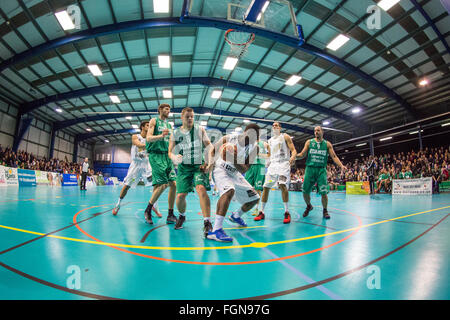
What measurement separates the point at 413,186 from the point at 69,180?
27.2m

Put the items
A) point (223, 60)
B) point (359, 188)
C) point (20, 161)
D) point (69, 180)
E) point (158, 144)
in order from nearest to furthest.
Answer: point (158, 144), point (223, 60), point (359, 188), point (20, 161), point (69, 180)

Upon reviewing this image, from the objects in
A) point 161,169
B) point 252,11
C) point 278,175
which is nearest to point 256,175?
point 278,175

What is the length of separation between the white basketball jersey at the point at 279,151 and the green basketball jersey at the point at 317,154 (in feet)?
1.72

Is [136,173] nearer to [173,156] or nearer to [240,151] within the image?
[173,156]

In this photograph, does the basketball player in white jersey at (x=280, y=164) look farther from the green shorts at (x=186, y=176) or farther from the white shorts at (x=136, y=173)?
the white shorts at (x=136, y=173)

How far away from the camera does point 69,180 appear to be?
1978cm

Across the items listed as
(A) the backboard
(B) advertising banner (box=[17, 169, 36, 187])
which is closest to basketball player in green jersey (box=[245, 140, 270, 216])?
(A) the backboard

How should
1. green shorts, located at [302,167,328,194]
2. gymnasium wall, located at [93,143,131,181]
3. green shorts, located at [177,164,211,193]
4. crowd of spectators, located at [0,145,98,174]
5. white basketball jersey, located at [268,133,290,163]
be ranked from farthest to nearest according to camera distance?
gymnasium wall, located at [93,143,131,181]
crowd of spectators, located at [0,145,98,174]
white basketball jersey, located at [268,133,290,163]
green shorts, located at [302,167,328,194]
green shorts, located at [177,164,211,193]

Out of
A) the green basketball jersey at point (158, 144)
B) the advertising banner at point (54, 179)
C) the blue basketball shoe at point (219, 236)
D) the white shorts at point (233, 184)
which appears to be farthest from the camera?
the advertising banner at point (54, 179)

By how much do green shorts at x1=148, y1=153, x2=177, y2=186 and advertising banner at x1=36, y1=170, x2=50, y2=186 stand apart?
18.1 m

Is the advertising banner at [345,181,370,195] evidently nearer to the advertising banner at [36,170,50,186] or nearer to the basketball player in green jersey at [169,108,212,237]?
the basketball player in green jersey at [169,108,212,237]

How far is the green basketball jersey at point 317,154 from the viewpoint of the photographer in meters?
5.02

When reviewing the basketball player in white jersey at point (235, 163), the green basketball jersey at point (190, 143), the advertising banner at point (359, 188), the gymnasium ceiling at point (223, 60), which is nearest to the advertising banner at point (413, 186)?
the advertising banner at point (359, 188)

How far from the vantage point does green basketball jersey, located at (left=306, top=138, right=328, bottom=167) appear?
197 inches
